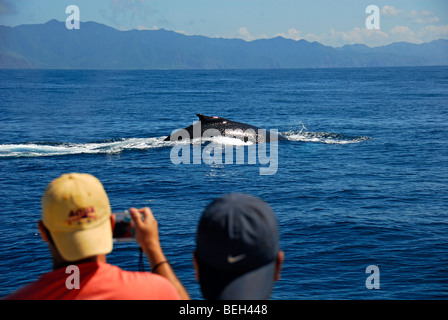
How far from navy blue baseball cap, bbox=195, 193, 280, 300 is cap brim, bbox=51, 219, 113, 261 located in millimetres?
621

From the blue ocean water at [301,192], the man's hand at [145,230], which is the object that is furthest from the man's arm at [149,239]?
the blue ocean water at [301,192]

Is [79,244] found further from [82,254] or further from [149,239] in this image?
[149,239]

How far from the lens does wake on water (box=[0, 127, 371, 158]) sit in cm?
3291

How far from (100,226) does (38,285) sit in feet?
1.38

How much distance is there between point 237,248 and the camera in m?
2.51

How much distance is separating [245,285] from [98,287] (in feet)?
2.52

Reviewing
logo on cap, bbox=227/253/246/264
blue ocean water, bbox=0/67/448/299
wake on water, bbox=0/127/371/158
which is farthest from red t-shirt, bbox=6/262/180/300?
wake on water, bbox=0/127/371/158

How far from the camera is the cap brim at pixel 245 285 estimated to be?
2.56 meters

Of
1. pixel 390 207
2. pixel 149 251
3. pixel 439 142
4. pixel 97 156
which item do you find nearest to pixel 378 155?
pixel 439 142

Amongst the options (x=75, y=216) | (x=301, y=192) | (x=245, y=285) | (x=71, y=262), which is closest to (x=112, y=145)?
(x=301, y=192)

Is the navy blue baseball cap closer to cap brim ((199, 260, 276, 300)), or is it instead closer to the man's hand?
cap brim ((199, 260, 276, 300))

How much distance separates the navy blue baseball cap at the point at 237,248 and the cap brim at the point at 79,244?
2.04ft

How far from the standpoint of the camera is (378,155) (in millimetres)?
31766
